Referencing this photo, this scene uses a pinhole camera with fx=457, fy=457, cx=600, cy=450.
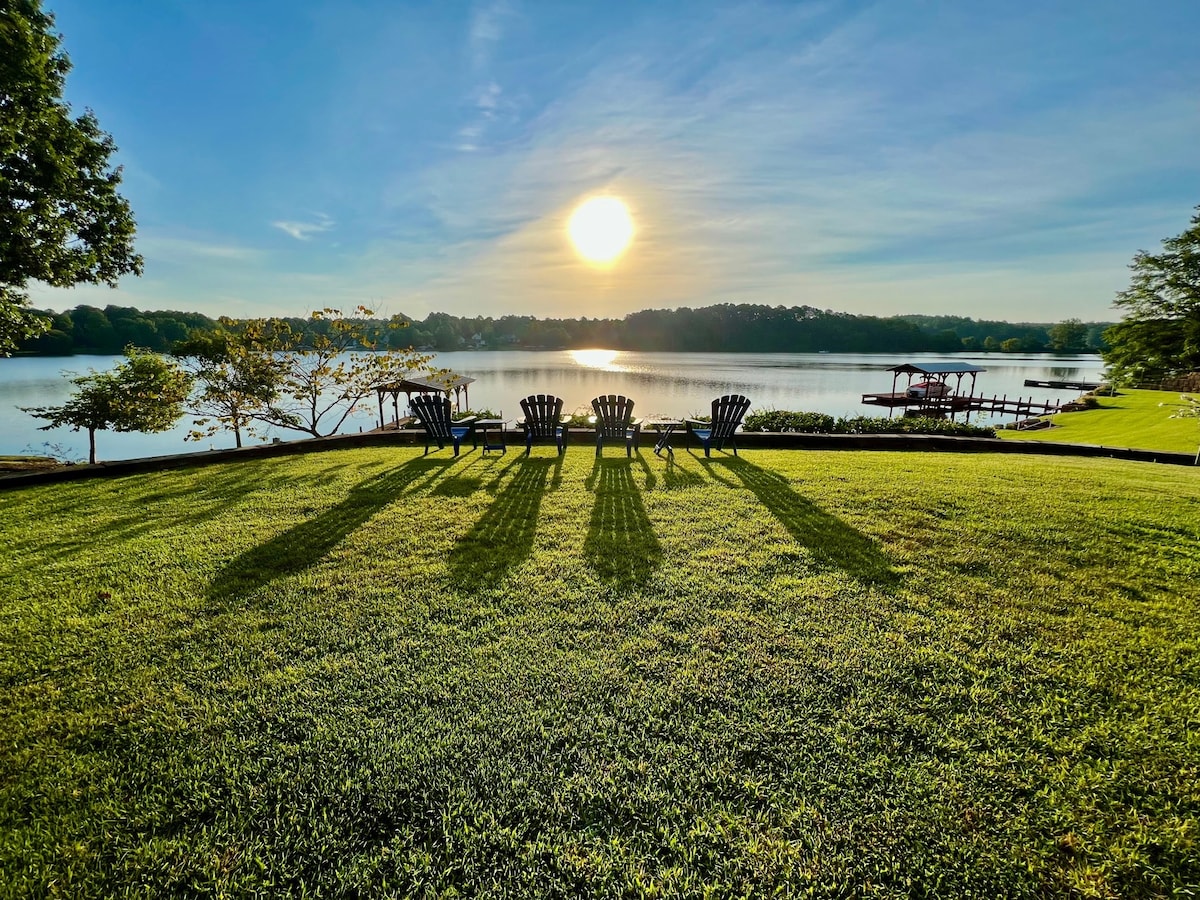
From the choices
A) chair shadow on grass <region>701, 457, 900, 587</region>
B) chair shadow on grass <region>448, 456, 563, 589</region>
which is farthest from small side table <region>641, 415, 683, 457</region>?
chair shadow on grass <region>448, 456, 563, 589</region>

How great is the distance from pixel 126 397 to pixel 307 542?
12899mm

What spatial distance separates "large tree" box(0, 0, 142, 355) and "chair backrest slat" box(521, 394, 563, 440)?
7.97 m

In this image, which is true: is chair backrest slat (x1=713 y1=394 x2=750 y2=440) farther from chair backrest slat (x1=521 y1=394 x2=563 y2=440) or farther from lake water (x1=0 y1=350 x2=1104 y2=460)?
lake water (x1=0 y1=350 x2=1104 y2=460)

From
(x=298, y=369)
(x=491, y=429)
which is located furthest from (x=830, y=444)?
(x=298, y=369)

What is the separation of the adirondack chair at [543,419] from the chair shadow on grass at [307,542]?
7.14 feet

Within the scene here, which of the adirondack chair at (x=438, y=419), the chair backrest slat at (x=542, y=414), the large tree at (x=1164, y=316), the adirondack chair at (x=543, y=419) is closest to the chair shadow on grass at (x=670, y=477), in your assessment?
the adirondack chair at (x=543, y=419)

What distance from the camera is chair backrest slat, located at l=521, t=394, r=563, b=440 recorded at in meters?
7.55

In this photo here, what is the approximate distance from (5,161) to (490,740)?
11.7 metres

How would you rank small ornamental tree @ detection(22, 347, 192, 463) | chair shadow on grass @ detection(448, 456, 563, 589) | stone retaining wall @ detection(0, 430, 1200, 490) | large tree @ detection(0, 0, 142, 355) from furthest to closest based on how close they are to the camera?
small ornamental tree @ detection(22, 347, 192, 463)
stone retaining wall @ detection(0, 430, 1200, 490)
large tree @ detection(0, 0, 142, 355)
chair shadow on grass @ detection(448, 456, 563, 589)

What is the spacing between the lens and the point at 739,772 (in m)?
1.72

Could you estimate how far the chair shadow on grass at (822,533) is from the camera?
3.34 metres

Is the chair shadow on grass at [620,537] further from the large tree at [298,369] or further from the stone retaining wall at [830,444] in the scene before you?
the large tree at [298,369]

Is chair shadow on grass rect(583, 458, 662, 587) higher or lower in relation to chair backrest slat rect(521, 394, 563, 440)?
lower

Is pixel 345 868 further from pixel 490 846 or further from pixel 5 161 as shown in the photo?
pixel 5 161
